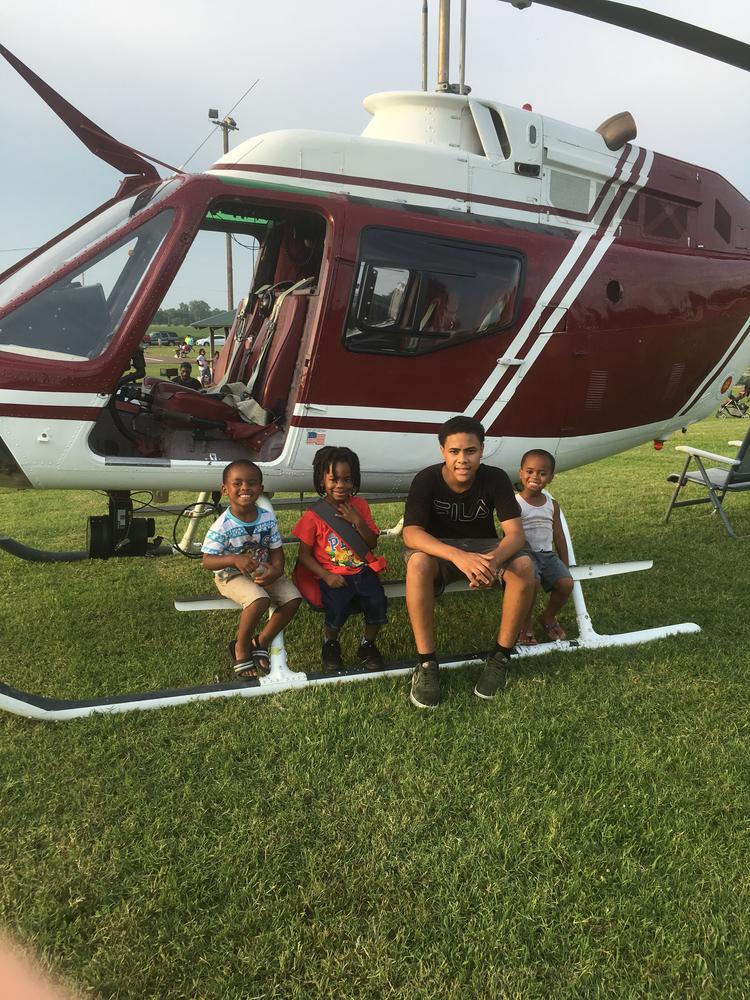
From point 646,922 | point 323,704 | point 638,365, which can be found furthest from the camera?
point 638,365

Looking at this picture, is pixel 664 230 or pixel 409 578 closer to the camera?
pixel 409 578

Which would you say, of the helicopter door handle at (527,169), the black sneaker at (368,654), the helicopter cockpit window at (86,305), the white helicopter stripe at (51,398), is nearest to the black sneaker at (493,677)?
the black sneaker at (368,654)

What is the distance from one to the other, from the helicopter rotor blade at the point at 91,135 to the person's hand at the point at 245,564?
200cm

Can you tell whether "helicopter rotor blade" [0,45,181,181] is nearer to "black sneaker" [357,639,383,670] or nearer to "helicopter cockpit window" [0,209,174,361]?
"helicopter cockpit window" [0,209,174,361]

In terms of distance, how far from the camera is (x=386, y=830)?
7.10ft

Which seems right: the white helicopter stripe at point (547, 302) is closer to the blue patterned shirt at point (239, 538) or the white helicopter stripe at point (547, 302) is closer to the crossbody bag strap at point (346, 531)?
the crossbody bag strap at point (346, 531)

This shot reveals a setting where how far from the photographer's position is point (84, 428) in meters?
3.08

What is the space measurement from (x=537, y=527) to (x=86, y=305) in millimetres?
2563

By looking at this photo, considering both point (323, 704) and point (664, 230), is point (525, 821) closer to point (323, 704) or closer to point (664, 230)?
point (323, 704)

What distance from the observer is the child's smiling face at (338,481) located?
3.28 m

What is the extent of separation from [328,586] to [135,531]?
45.1 inches

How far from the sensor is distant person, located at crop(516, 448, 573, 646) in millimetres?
3611

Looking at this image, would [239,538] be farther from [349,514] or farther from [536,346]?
[536,346]

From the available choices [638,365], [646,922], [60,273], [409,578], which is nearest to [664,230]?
[638,365]
